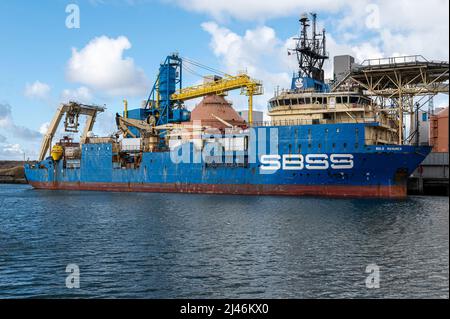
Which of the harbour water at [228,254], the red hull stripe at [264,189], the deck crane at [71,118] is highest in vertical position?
the deck crane at [71,118]

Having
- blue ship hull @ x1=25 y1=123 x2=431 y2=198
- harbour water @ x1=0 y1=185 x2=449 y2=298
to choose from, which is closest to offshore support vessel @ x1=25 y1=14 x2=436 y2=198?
blue ship hull @ x1=25 y1=123 x2=431 y2=198

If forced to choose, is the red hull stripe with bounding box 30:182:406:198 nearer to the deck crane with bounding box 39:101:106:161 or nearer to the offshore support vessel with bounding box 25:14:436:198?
the offshore support vessel with bounding box 25:14:436:198

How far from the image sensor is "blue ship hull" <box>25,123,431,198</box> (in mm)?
40219

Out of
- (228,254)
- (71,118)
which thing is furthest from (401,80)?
(71,118)

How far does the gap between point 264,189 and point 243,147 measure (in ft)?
16.6

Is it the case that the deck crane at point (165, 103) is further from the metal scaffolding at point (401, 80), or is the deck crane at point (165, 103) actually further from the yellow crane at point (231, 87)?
the metal scaffolding at point (401, 80)

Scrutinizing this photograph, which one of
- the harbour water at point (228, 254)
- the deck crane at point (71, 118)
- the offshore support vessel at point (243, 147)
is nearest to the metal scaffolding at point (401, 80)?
the offshore support vessel at point (243, 147)

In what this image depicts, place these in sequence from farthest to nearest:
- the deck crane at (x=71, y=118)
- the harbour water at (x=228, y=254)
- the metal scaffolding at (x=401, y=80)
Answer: the deck crane at (x=71, y=118), the metal scaffolding at (x=401, y=80), the harbour water at (x=228, y=254)

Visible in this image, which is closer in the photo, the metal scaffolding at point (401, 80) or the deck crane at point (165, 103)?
the metal scaffolding at point (401, 80)

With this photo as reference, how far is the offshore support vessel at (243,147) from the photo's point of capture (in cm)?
4072

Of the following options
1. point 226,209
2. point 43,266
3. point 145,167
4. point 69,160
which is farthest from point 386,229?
point 69,160

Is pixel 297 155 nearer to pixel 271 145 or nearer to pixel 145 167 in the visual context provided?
pixel 271 145

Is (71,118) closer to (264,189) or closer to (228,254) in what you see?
(264,189)

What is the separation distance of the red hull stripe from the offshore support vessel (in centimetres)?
10
